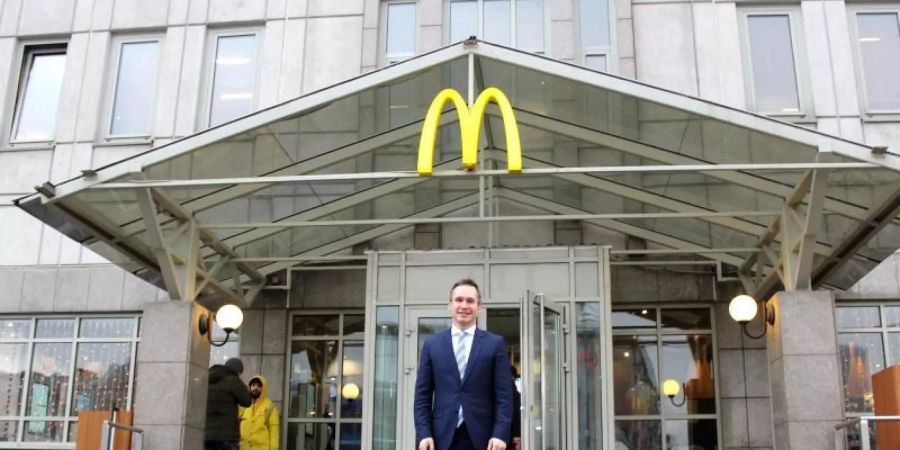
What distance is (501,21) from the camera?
16.8 metres

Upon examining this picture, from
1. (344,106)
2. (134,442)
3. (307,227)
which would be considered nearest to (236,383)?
(134,442)

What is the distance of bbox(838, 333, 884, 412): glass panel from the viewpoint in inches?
580

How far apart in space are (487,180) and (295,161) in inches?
123

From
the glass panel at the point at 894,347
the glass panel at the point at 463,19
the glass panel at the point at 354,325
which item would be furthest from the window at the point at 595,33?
the glass panel at the point at 894,347

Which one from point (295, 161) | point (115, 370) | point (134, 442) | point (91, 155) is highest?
point (91, 155)

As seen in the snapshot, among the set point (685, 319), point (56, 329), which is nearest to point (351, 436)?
point (56, 329)

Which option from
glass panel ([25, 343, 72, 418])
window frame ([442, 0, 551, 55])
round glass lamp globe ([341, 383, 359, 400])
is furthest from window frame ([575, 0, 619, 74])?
glass panel ([25, 343, 72, 418])

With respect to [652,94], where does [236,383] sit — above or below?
below

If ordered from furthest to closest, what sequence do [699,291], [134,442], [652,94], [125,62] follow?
[125,62], [699,291], [134,442], [652,94]

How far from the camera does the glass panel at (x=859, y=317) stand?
49.2ft

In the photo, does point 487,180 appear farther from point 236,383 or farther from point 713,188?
point 236,383

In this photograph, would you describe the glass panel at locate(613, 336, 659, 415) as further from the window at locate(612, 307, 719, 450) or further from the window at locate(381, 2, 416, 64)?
the window at locate(381, 2, 416, 64)

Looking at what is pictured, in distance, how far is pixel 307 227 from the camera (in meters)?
14.0

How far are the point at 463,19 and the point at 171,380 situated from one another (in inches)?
324
